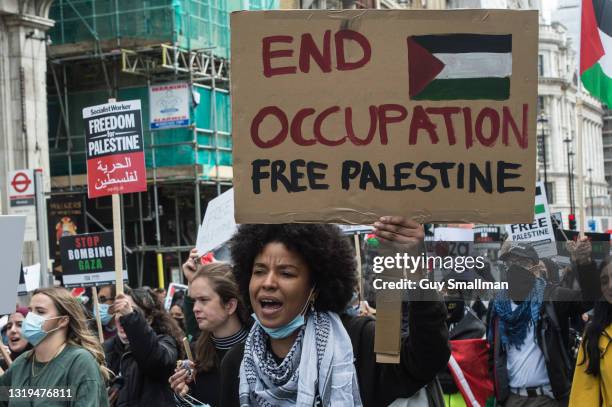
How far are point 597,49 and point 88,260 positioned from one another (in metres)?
5.09

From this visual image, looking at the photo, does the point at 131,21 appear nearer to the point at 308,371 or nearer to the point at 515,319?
the point at 515,319

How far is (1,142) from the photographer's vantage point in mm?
18656

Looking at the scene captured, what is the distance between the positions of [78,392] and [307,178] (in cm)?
198

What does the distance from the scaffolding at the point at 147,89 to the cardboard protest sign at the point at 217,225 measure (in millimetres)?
17097

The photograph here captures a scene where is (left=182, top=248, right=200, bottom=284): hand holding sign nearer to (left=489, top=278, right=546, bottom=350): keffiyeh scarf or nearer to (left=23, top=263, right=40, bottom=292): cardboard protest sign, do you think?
(left=489, top=278, right=546, bottom=350): keffiyeh scarf

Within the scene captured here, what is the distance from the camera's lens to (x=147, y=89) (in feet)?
82.5

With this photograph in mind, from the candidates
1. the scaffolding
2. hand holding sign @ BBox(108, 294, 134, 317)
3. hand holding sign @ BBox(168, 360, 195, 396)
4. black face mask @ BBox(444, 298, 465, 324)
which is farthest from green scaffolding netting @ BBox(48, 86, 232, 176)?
hand holding sign @ BBox(168, 360, 195, 396)

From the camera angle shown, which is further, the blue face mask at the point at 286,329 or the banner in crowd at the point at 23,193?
the banner in crowd at the point at 23,193

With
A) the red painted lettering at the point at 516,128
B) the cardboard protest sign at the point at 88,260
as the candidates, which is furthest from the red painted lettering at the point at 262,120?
the cardboard protest sign at the point at 88,260

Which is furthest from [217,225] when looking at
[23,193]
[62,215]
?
[62,215]

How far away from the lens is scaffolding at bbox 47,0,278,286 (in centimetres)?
2408

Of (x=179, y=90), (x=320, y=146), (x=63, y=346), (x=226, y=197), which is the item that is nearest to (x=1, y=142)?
(x=179, y=90)

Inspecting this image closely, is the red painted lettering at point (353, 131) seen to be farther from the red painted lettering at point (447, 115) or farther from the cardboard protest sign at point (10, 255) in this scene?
the cardboard protest sign at point (10, 255)

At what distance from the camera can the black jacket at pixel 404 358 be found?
121 inches
